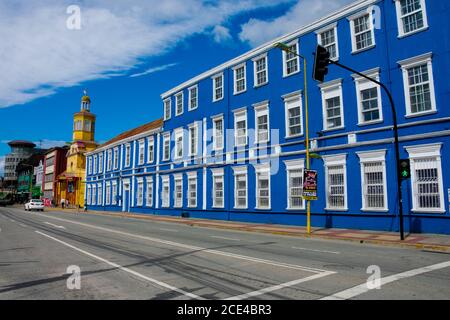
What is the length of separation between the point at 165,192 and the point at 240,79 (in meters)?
14.1

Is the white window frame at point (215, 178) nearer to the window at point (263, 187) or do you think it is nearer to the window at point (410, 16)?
the window at point (263, 187)

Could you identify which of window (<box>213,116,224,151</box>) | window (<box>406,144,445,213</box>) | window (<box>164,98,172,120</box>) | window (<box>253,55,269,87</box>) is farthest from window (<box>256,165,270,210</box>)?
window (<box>164,98,172,120</box>)

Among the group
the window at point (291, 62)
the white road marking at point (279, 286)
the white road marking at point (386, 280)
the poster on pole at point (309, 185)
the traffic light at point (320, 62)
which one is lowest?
the white road marking at point (386, 280)

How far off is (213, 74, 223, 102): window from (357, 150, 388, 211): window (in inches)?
536

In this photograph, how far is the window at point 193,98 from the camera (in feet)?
106

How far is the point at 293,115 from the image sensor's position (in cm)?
2292

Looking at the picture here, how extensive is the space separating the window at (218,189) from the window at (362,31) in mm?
13200

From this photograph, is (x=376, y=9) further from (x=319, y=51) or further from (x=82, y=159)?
(x=82, y=159)

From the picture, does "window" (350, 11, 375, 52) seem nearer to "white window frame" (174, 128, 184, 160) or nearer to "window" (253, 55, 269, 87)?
"window" (253, 55, 269, 87)

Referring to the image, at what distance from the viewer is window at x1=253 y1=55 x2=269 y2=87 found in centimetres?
2537

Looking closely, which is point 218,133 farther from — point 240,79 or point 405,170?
point 405,170

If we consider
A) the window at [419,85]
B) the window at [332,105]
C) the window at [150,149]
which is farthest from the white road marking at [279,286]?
the window at [150,149]

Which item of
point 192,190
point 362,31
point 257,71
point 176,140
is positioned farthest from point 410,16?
point 176,140

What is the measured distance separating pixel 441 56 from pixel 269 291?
15.0m
